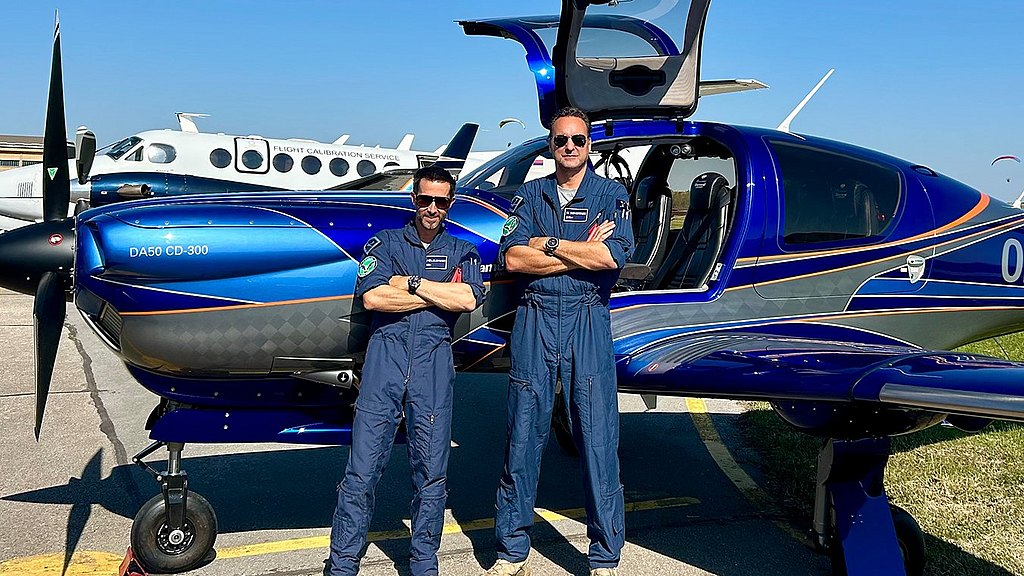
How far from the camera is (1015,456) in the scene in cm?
600

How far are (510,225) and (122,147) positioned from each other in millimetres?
15572

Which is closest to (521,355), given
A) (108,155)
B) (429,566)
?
(429,566)

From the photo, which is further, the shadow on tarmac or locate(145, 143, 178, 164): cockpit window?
locate(145, 143, 178, 164): cockpit window

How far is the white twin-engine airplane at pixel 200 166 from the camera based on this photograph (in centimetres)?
1409

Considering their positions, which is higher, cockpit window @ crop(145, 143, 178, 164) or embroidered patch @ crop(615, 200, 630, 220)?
embroidered patch @ crop(615, 200, 630, 220)

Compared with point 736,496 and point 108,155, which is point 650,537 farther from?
point 108,155

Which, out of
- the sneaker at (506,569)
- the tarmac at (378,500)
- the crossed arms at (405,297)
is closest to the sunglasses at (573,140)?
the crossed arms at (405,297)

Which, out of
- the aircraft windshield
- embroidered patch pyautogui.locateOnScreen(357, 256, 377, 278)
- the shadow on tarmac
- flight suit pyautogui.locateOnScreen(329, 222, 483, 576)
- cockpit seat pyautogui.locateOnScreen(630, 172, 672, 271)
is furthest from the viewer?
cockpit seat pyautogui.locateOnScreen(630, 172, 672, 271)

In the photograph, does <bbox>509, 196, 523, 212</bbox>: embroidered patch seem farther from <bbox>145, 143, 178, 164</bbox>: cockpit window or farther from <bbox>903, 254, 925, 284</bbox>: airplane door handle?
<bbox>145, 143, 178, 164</bbox>: cockpit window

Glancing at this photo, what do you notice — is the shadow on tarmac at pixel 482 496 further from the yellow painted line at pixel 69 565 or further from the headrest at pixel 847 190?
the headrest at pixel 847 190

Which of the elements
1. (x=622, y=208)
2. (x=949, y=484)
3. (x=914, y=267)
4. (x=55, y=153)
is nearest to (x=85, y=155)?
(x=55, y=153)

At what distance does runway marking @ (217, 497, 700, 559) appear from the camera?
13.6ft

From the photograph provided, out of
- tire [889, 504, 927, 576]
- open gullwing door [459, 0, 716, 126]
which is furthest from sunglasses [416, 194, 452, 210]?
tire [889, 504, 927, 576]

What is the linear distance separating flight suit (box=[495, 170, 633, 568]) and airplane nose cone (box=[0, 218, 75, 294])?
190 centimetres
